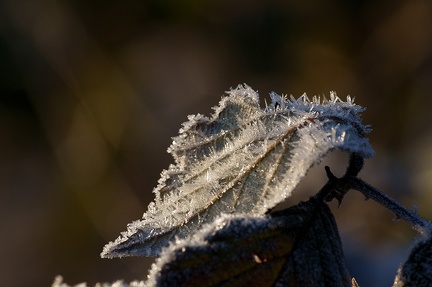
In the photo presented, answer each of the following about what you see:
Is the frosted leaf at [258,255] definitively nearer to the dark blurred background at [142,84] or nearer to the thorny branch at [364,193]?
the thorny branch at [364,193]

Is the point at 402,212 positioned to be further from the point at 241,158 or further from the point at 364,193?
the point at 241,158

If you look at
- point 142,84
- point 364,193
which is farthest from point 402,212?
point 142,84

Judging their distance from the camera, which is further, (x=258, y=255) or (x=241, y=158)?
(x=241, y=158)

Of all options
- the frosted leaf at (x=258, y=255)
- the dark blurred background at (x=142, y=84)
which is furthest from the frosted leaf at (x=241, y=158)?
the dark blurred background at (x=142, y=84)

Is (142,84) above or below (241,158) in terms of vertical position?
above

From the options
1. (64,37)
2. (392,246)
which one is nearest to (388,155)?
(392,246)
